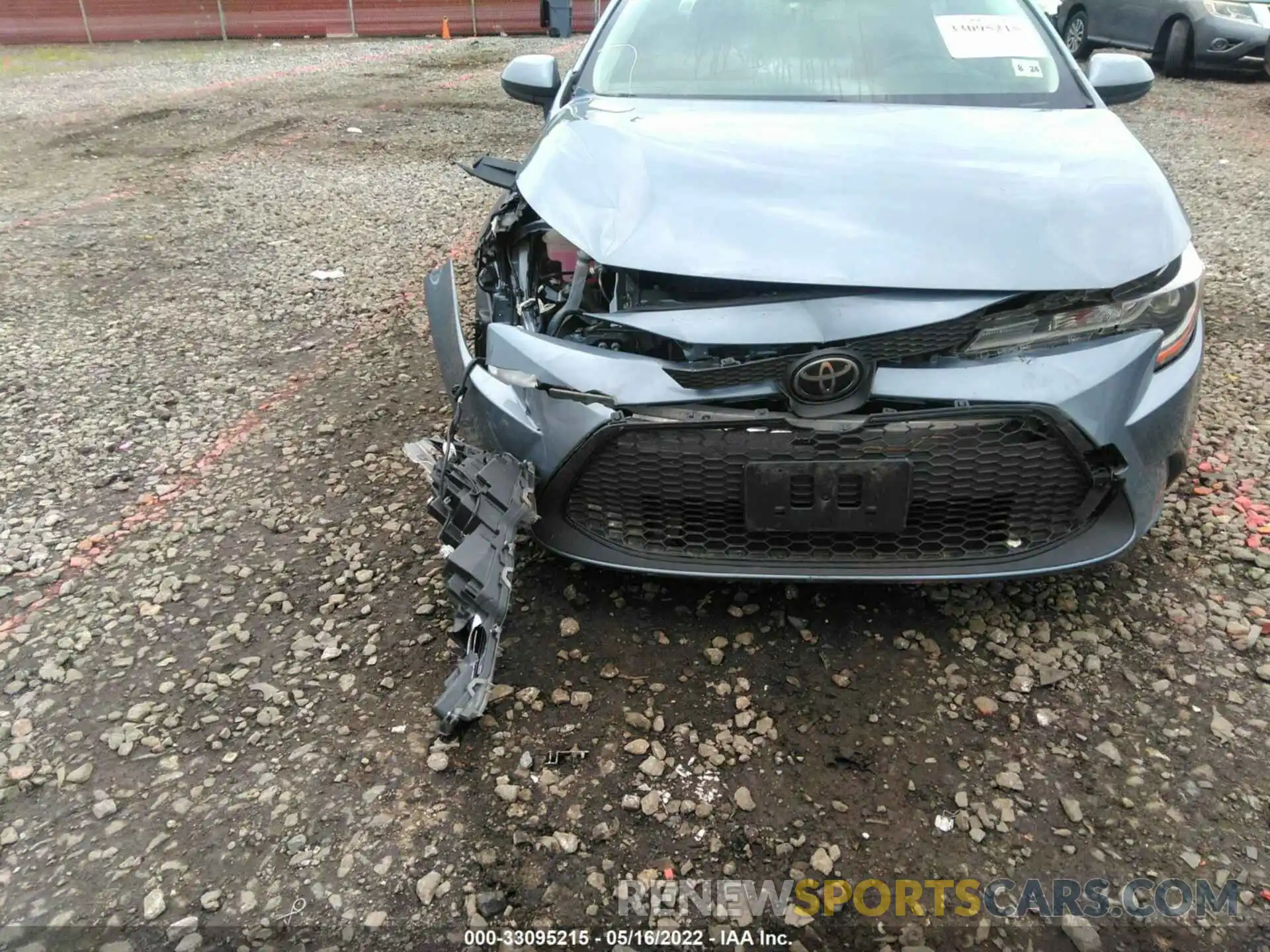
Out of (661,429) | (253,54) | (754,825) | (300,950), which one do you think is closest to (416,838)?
(300,950)

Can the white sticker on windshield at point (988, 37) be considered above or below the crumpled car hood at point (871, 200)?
above

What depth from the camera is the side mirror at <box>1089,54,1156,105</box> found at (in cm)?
337

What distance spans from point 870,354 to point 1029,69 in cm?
176

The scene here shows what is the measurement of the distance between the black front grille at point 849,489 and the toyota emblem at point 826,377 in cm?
9

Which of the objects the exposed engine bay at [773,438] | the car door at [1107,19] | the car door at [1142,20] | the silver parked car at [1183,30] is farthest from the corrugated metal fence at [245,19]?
the exposed engine bay at [773,438]

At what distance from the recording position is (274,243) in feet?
18.4

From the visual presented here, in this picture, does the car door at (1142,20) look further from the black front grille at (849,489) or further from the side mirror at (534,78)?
the black front grille at (849,489)

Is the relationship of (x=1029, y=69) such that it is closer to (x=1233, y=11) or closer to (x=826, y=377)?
(x=826, y=377)

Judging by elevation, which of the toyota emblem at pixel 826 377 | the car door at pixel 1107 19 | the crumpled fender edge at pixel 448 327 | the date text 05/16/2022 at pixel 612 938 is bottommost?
the date text 05/16/2022 at pixel 612 938

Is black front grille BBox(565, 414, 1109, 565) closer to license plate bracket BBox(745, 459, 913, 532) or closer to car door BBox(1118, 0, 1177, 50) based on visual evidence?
license plate bracket BBox(745, 459, 913, 532)

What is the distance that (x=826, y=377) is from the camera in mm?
2025

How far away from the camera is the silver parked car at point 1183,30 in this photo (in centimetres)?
956

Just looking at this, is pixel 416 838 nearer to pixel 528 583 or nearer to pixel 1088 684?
pixel 528 583

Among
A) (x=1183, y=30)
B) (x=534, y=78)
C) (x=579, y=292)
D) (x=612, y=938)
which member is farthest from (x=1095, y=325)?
(x=1183, y=30)
